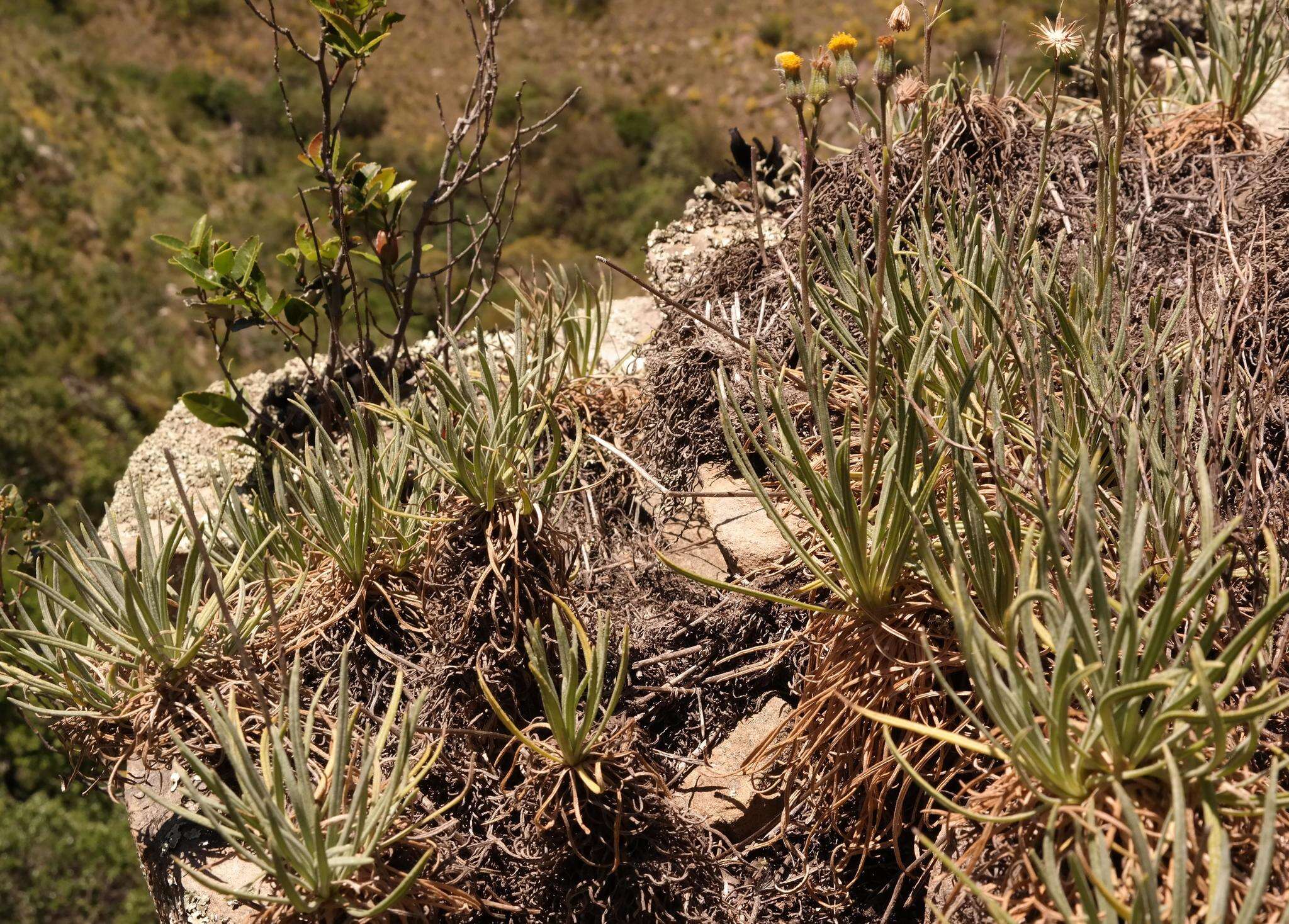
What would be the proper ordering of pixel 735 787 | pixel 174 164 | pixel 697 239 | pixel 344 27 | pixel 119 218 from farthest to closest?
pixel 174 164 → pixel 119 218 → pixel 697 239 → pixel 344 27 → pixel 735 787

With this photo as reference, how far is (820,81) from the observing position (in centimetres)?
136

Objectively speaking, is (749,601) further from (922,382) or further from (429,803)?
(429,803)

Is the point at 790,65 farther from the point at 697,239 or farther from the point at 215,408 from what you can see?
the point at 215,408

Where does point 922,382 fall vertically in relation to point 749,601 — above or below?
above

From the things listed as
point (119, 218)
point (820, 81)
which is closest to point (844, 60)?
point (820, 81)

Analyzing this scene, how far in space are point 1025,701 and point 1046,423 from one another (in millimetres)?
622

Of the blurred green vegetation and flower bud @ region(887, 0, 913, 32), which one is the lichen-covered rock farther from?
the blurred green vegetation

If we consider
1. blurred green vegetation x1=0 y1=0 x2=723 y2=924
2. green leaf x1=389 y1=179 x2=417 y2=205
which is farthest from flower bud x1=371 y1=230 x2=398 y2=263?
blurred green vegetation x1=0 y1=0 x2=723 y2=924

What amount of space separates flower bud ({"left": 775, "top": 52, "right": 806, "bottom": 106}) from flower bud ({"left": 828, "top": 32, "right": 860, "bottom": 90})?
2.0 inches

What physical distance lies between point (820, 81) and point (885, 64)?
89 mm

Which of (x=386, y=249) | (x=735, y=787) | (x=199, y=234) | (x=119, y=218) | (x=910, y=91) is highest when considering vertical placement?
(x=910, y=91)

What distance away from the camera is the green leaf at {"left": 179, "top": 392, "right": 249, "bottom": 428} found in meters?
2.62

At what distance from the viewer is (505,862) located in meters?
1.75

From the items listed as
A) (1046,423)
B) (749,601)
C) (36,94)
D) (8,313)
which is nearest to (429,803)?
(749,601)
